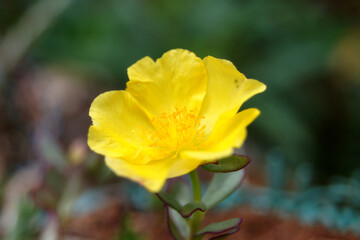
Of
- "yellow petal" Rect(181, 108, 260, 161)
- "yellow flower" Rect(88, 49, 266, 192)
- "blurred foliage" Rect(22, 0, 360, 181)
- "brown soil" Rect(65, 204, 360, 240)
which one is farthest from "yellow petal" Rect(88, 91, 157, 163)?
"blurred foliage" Rect(22, 0, 360, 181)

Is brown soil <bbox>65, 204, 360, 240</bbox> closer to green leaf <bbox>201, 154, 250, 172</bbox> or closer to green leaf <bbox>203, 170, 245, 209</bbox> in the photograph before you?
green leaf <bbox>203, 170, 245, 209</bbox>

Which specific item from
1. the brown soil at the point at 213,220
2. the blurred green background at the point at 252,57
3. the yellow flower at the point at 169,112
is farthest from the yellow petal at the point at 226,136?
the blurred green background at the point at 252,57

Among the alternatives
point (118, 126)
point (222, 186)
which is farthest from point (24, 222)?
point (222, 186)

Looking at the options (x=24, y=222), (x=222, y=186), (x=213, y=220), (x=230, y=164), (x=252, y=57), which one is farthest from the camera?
(x=252, y=57)

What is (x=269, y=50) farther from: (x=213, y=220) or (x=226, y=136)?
(x=226, y=136)

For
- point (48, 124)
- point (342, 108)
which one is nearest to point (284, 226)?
point (48, 124)

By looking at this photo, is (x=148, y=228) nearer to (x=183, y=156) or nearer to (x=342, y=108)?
(x=183, y=156)

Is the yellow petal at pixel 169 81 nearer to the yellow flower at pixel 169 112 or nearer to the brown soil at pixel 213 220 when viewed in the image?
the yellow flower at pixel 169 112
